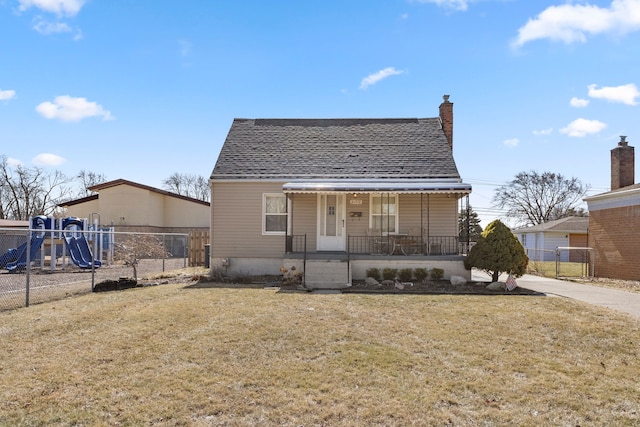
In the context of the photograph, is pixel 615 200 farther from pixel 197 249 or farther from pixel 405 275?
pixel 197 249

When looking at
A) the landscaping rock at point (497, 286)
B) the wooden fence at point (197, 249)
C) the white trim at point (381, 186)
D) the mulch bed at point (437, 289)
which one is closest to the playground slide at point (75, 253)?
the wooden fence at point (197, 249)

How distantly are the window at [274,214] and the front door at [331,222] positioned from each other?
1.29 m

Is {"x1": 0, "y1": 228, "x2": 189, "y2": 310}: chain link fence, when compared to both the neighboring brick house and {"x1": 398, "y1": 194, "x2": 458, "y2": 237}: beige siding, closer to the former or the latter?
{"x1": 398, "y1": 194, "x2": 458, "y2": 237}: beige siding

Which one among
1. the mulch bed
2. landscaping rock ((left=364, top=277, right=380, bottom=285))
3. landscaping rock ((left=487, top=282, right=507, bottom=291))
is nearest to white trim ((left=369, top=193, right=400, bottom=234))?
landscaping rock ((left=364, top=277, right=380, bottom=285))

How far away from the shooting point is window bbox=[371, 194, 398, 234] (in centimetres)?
1412

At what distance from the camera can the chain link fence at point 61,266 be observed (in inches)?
385

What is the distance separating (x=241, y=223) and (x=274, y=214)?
1.20 m

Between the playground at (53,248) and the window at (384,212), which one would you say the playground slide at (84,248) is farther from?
the window at (384,212)

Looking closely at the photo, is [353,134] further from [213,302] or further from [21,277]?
[21,277]

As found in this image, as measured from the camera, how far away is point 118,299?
9.62 m

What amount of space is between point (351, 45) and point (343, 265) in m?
7.28

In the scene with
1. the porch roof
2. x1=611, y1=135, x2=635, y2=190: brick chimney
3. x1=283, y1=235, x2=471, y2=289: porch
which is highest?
x1=611, y1=135, x2=635, y2=190: brick chimney

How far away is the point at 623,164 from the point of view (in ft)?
59.3

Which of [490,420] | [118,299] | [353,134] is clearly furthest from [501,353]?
[353,134]
